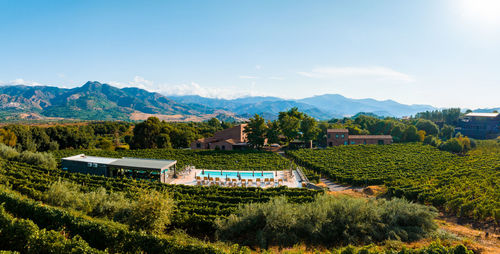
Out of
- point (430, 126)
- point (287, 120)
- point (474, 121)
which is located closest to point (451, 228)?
point (287, 120)

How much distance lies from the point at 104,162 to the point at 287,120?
115ft

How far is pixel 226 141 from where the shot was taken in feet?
176

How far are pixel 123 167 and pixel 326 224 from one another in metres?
22.2

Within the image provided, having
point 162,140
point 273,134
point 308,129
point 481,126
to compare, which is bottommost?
point 162,140

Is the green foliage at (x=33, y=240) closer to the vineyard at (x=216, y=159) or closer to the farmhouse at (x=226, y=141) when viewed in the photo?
the vineyard at (x=216, y=159)

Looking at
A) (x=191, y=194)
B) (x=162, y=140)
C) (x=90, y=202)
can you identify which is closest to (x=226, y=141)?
(x=162, y=140)

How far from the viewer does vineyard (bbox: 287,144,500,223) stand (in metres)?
19.5

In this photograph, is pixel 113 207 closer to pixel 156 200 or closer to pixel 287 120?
pixel 156 200

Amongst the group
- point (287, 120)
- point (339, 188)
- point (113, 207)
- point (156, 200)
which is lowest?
point (339, 188)

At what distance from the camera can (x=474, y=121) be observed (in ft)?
232

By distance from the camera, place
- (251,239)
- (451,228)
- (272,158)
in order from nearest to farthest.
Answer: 1. (251,239)
2. (451,228)
3. (272,158)

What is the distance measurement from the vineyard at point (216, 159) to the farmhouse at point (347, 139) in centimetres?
2187

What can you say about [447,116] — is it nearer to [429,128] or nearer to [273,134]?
[429,128]

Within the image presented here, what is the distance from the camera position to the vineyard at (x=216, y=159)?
35.1 m
